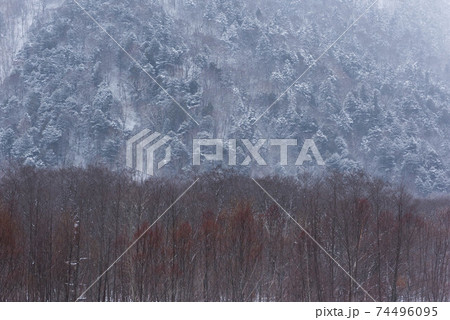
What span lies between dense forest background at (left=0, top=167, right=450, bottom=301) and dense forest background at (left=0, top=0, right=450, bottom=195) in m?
42.2

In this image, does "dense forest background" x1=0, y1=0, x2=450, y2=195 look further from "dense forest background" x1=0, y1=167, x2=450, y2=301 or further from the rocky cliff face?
"dense forest background" x1=0, y1=167, x2=450, y2=301

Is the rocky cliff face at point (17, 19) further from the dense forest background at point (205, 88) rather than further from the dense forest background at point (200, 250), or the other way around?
the dense forest background at point (200, 250)

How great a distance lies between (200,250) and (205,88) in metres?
66.5

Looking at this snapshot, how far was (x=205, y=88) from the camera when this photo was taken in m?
95.9

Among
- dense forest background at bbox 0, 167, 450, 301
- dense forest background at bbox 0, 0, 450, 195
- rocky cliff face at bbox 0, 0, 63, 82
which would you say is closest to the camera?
dense forest background at bbox 0, 167, 450, 301

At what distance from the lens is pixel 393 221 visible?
32.7m

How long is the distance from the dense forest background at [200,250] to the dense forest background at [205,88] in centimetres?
4216

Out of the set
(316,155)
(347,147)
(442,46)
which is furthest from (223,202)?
(442,46)

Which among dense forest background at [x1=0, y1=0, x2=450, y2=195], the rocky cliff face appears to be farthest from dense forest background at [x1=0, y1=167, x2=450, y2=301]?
the rocky cliff face

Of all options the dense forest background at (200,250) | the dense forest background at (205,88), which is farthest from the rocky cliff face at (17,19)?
the dense forest background at (200,250)

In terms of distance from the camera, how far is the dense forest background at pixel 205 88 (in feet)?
277

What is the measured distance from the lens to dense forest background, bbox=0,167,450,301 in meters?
27.4

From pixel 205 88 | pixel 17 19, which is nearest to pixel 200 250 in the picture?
pixel 205 88
